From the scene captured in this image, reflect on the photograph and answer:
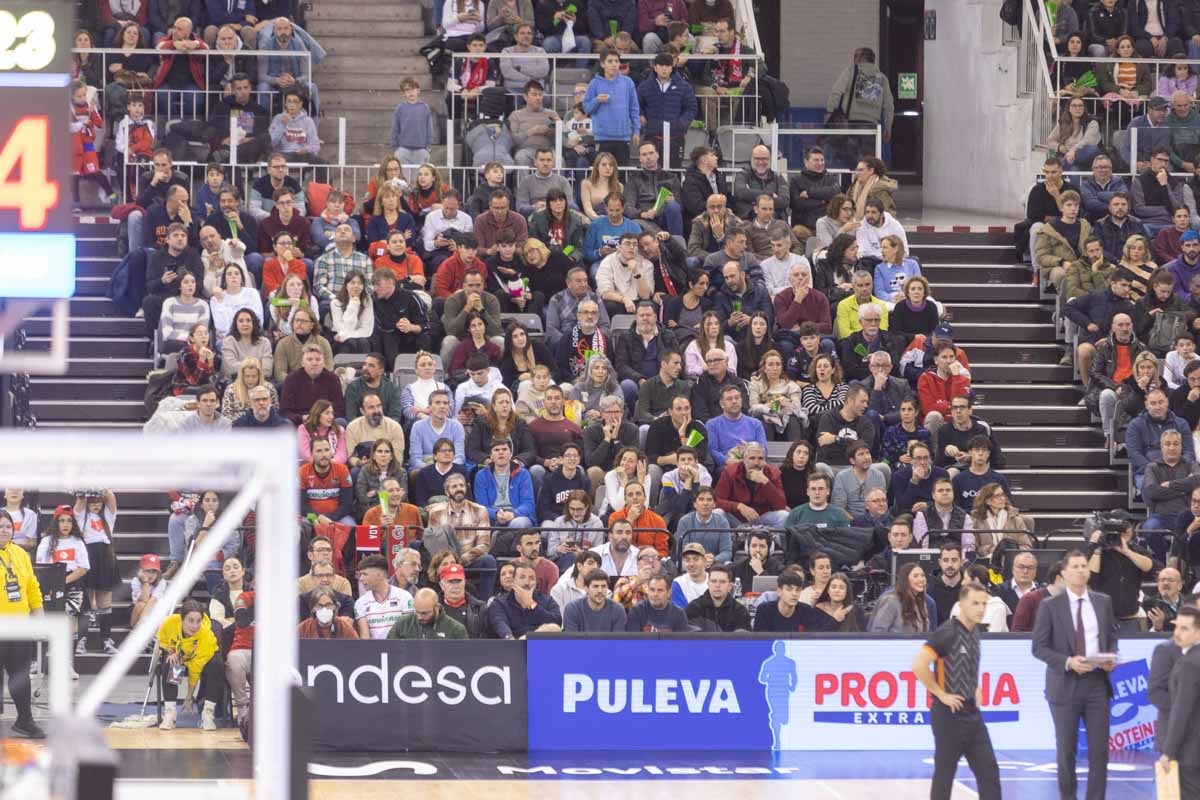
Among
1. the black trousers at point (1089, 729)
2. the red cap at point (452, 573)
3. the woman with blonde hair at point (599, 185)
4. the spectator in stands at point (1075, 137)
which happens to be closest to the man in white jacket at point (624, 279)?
the woman with blonde hair at point (599, 185)

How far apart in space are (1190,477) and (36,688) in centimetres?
1068

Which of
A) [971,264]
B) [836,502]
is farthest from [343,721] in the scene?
[971,264]

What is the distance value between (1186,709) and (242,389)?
371 inches

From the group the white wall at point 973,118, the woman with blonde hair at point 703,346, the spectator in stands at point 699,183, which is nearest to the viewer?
the woman with blonde hair at point 703,346

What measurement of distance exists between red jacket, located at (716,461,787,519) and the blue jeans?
230cm

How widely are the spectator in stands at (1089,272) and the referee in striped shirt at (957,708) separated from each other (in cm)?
1029

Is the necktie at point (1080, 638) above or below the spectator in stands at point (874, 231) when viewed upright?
below

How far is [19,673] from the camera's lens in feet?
53.4

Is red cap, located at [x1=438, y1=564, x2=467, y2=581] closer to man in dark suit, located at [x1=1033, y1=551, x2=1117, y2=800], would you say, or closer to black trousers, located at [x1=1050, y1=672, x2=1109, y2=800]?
man in dark suit, located at [x1=1033, y1=551, x2=1117, y2=800]

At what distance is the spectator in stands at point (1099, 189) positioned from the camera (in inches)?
925

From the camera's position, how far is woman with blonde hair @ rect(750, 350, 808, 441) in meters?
19.9

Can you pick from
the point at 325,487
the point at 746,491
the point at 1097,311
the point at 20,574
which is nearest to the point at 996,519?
the point at 746,491

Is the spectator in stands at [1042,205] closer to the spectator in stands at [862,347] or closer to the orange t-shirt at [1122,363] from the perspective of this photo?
the orange t-shirt at [1122,363]

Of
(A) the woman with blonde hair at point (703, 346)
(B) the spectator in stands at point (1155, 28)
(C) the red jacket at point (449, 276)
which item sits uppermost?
(B) the spectator in stands at point (1155, 28)
